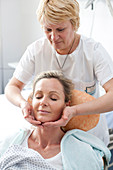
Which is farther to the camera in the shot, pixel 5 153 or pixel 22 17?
pixel 22 17

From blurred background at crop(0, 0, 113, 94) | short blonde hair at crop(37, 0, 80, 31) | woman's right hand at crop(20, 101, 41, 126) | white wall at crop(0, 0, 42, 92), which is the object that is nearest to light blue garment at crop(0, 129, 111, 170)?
woman's right hand at crop(20, 101, 41, 126)

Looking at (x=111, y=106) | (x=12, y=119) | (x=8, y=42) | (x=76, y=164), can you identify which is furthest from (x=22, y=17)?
(x=76, y=164)

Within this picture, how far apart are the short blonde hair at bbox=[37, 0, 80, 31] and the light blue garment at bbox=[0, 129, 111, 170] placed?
678 mm

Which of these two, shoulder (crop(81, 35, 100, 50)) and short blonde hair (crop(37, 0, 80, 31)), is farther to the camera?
shoulder (crop(81, 35, 100, 50))

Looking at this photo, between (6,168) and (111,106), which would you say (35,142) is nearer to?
(6,168)

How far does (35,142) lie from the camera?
143 centimetres

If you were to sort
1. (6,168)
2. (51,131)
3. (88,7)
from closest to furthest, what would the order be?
(6,168) → (51,131) → (88,7)

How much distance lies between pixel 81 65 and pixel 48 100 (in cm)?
45

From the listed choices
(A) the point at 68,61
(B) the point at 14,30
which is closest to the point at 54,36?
(A) the point at 68,61

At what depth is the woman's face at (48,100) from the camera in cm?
135

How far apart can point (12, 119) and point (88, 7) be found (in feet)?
4.88

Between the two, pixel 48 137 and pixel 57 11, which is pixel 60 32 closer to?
pixel 57 11

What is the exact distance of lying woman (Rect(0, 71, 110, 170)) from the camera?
1226 mm

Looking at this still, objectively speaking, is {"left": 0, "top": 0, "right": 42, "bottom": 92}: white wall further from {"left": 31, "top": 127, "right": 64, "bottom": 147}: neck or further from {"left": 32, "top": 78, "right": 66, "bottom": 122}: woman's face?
{"left": 31, "top": 127, "right": 64, "bottom": 147}: neck
